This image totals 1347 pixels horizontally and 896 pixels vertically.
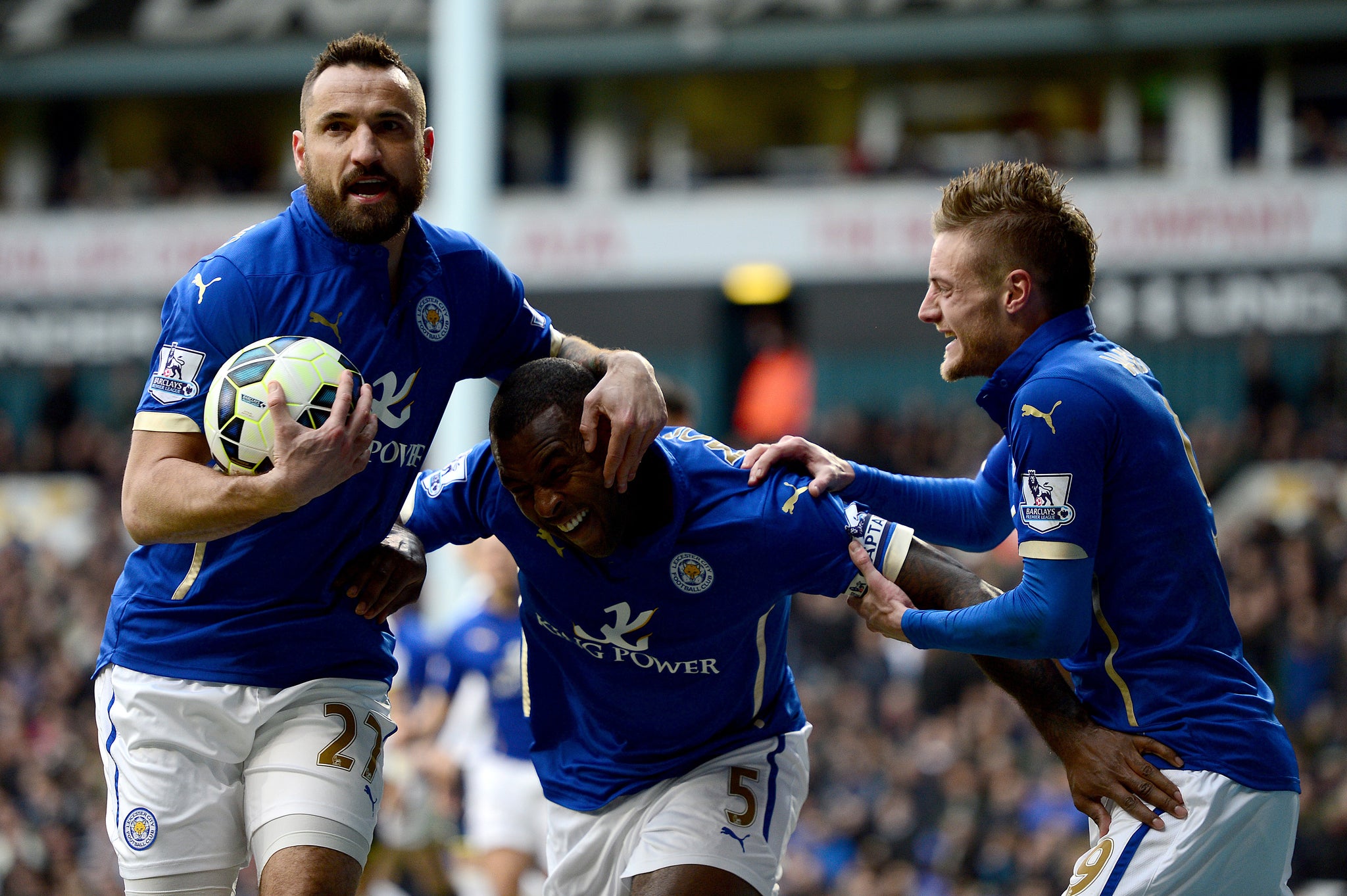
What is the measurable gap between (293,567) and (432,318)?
761mm

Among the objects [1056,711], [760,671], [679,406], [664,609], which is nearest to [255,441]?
[664,609]

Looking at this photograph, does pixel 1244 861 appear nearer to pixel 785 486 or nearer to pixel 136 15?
pixel 785 486

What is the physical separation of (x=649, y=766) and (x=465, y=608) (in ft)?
14.8

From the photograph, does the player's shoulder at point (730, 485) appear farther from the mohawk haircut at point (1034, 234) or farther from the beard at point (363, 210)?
the beard at point (363, 210)

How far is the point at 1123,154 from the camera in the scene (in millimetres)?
20078

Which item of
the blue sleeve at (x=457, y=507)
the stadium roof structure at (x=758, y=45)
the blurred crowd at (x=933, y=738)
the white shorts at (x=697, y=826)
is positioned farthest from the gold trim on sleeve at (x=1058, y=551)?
the stadium roof structure at (x=758, y=45)

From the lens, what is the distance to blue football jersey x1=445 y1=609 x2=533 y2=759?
25.0 ft

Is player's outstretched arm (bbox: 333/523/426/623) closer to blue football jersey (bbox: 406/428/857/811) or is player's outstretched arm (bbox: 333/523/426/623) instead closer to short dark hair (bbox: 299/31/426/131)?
blue football jersey (bbox: 406/428/857/811)

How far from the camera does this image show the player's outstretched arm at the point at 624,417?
3510 mm

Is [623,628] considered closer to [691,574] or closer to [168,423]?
[691,574]

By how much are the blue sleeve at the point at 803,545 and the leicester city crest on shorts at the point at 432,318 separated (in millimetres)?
982

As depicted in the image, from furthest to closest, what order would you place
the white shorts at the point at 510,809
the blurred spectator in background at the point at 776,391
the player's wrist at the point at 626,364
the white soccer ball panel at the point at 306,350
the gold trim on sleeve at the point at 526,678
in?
1. the blurred spectator in background at the point at 776,391
2. the white shorts at the point at 510,809
3. the gold trim on sleeve at the point at 526,678
4. the player's wrist at the point at 626,364
5. the white soccer ball panel at the point at 306,350

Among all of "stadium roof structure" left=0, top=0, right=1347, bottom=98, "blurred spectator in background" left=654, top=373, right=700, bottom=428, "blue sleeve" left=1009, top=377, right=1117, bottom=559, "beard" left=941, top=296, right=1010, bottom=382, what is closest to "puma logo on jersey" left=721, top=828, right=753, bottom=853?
"blue sleeve" left=1009, top=377, right=1117, bottom=559

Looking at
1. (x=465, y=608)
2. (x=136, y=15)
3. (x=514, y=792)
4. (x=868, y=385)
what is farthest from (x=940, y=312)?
(x=136, y=15)
